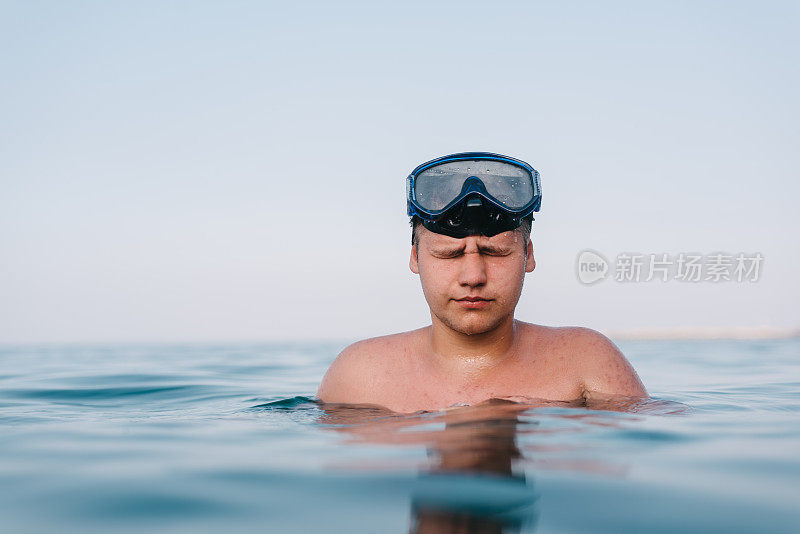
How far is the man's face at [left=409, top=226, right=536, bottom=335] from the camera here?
3.99m

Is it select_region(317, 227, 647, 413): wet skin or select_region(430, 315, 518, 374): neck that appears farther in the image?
select_region(430, 315, 518, 374): neck

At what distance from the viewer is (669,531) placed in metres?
1.85

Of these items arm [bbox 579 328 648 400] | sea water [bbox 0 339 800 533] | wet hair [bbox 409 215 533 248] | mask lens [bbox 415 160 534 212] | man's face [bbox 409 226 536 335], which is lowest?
sea water [bbox 0 339 800 533]

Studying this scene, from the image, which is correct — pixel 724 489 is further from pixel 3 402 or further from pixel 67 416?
pixel 3 402

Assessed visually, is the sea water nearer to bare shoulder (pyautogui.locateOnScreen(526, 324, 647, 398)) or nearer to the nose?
bare shoulder (pyautogui.locateOnScreen(526, 324, 647, 398))

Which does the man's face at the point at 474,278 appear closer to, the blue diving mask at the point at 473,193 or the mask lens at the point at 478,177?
the blue diving mask at the point at 473,193

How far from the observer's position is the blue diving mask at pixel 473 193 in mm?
4102

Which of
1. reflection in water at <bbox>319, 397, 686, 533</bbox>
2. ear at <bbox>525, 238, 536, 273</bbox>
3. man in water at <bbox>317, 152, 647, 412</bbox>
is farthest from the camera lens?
ear at <bbox>525, 238, 536, 273</bbox>

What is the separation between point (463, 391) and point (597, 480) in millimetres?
1898

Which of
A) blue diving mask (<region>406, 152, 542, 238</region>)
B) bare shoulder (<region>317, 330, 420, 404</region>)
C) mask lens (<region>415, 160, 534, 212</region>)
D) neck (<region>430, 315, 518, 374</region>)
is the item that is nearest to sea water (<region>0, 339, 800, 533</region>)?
bare shoulder (<region>317, 330, 420, 404</region>)

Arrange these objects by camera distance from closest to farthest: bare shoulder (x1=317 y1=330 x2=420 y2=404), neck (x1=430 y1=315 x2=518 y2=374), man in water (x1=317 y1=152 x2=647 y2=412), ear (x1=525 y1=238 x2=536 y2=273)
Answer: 1. man in water (x1=317 y1=152 x2=647 y2=412)
2. neck (x1=430 y1=315 x2=518 y2=374)
3. ear (x1=525 y1=238 x2=536 y2=273)
4. bare shoulder (x1=317 y1=330 x2=420 y2=404)

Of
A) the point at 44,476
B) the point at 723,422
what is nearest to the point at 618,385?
the point at 723,422

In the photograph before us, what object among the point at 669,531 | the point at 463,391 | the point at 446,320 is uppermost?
the point at 446,320

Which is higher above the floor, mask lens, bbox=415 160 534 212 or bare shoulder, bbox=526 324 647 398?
mask lens, bbox=415 160 534 212
